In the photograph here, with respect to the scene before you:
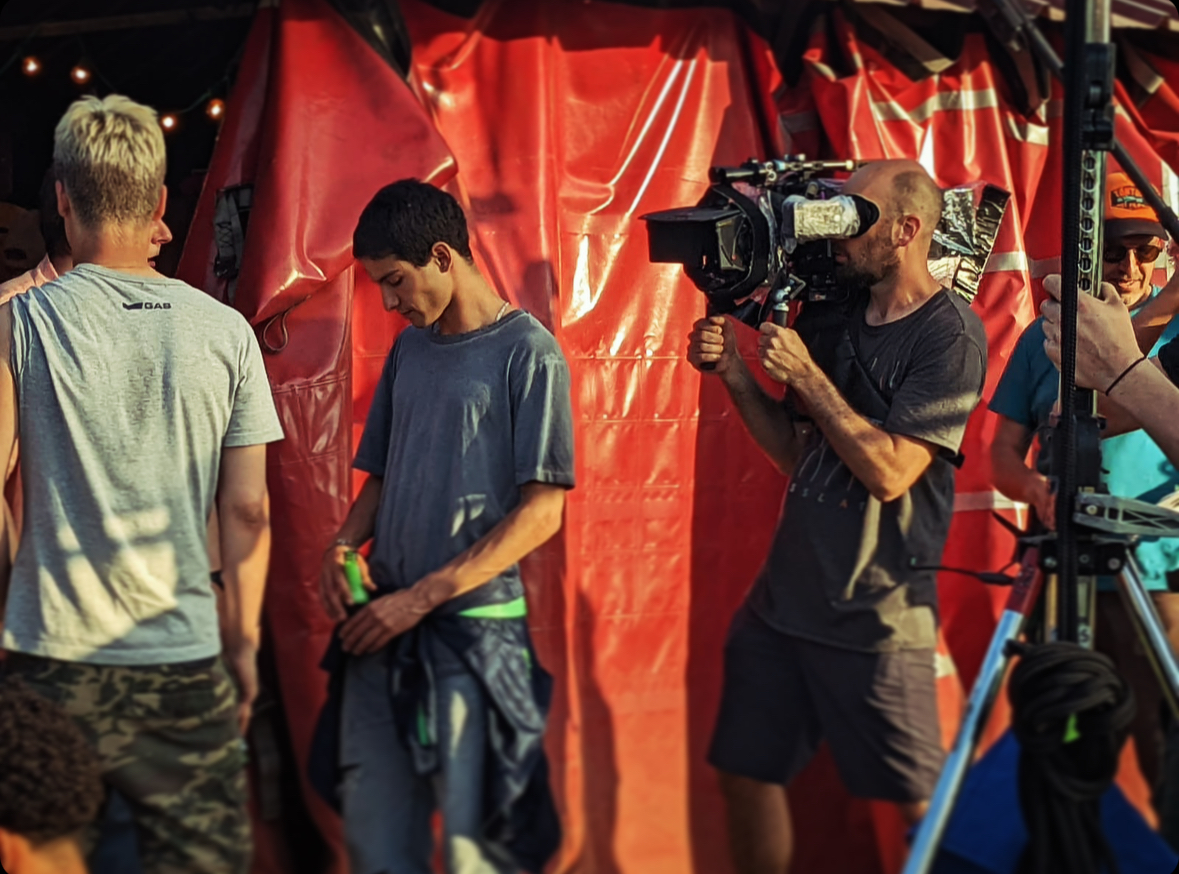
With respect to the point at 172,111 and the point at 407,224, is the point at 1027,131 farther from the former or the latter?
the point at 172,111

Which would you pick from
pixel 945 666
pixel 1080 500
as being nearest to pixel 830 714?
pixel 945 666

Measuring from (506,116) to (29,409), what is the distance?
1.18 meters

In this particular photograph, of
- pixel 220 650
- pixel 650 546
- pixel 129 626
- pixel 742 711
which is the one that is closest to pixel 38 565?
pixel 129 626

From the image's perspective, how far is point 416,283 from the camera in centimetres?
240

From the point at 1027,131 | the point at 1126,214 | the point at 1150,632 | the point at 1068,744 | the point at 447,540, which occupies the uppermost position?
the point at 1027,131

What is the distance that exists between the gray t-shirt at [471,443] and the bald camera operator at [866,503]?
0.36 meters

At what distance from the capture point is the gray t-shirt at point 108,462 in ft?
7.38

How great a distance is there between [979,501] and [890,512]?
0.48 metres

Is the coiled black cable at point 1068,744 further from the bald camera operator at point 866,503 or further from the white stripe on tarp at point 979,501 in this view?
the white stripe on tarp at point 979,501

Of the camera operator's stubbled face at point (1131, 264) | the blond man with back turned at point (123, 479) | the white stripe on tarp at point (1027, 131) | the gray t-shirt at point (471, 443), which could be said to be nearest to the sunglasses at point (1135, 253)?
the camera operator's stubbled face at point (1131, 264)

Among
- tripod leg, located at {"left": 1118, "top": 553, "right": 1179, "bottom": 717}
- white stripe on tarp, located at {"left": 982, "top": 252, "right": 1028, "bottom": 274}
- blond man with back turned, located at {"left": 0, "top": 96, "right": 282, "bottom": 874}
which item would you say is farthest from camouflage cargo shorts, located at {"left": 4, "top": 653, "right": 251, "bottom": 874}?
white stripe on tarp, located at {"left": 982, "top": 252, "right": 1028, "bottom": 274}

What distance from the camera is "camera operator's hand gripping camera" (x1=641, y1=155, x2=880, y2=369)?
2428 millimetres

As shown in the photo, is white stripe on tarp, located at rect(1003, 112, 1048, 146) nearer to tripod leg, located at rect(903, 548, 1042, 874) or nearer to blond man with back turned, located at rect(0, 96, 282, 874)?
tripod leg, located at rect(903, 548, 1042, 874)

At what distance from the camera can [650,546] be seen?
109 inches
